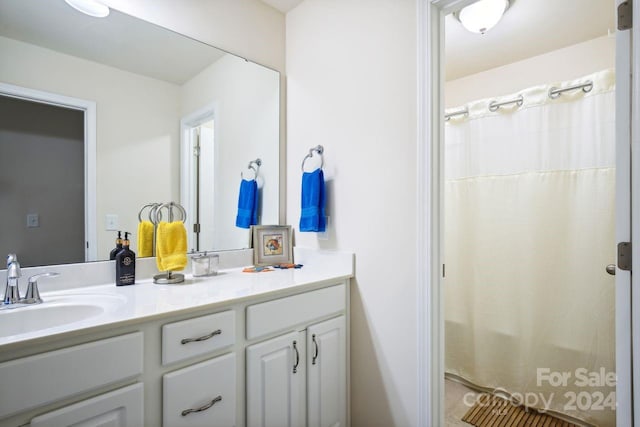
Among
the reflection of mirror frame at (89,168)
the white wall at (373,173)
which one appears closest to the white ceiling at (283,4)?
the white wall at (373,173)

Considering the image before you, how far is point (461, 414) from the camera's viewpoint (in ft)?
6.09

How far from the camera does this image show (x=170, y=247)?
139 centimetres

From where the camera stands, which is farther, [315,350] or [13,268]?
[315,350]

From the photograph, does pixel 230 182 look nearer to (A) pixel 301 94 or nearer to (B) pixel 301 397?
(A) pixel 301 94

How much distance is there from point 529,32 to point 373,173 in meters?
1.49

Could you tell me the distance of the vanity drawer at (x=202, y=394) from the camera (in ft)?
3.16

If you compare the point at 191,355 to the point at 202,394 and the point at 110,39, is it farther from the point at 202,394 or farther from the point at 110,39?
the point at 110,39

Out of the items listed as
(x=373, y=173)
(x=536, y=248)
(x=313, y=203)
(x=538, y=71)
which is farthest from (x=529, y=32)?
(x=313, y=203)

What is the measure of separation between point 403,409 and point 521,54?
2416 mm

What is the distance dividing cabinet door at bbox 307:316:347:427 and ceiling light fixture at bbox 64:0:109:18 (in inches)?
64.3

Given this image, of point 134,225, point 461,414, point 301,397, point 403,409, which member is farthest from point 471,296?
point 134,225

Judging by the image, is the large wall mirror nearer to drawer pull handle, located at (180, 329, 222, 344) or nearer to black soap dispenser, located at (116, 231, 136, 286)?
black soap dispenser, located at (116, 231, 136, 286)

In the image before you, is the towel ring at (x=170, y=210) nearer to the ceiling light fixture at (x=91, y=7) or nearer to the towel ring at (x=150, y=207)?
the towel ring at (x=150, y=207)

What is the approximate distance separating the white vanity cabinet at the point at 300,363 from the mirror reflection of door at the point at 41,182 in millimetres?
843
